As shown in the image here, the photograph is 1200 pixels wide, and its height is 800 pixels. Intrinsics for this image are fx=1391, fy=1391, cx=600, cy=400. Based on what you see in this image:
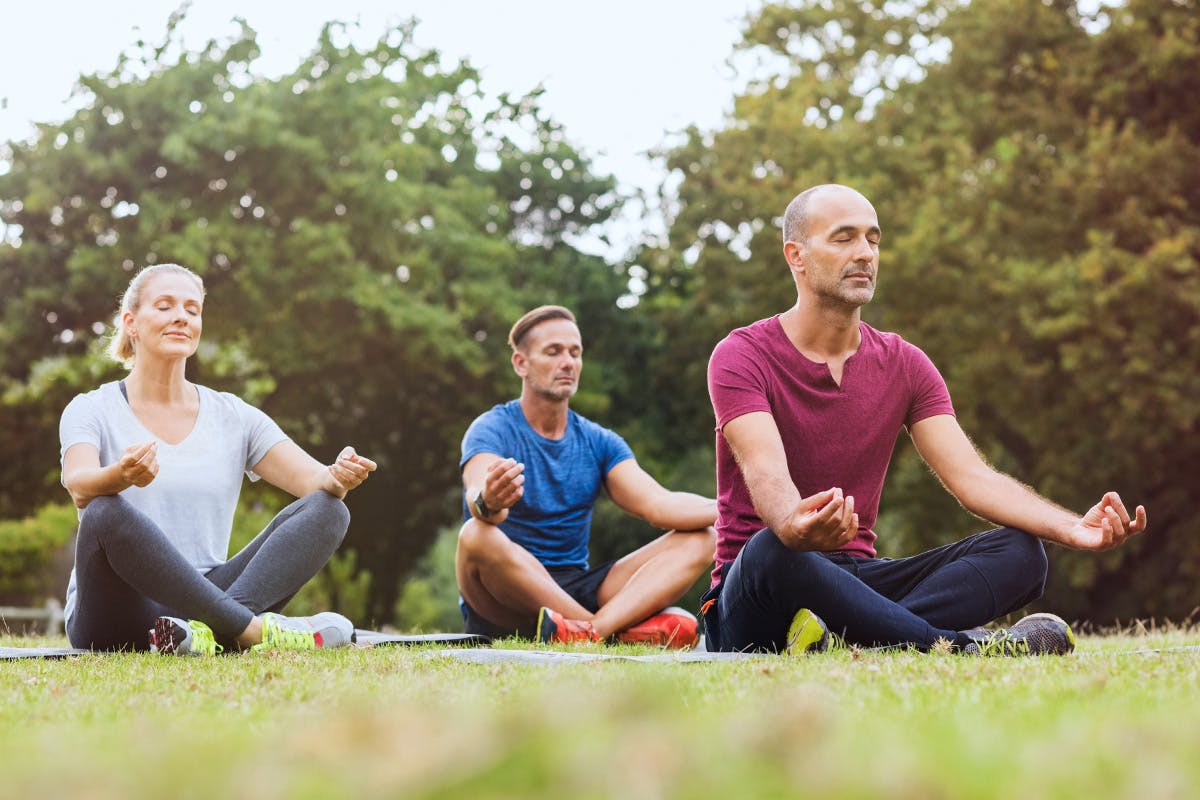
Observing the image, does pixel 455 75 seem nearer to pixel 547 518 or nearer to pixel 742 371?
pixel 547 518

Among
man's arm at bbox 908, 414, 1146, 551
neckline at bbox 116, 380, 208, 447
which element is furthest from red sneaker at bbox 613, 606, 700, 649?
neckline at bbox 116, 380, 208, 447

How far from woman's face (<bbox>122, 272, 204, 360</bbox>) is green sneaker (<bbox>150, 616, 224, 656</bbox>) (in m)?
1.37

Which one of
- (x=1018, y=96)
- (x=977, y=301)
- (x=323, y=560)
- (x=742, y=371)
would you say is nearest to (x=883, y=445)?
(x=742, y=371)

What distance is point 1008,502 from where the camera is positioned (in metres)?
5.75

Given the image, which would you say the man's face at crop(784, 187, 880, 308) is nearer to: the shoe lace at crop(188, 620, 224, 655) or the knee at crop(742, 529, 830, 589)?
the knee at crop(742, 529, 830, 589)

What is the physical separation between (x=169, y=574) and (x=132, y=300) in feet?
5.18

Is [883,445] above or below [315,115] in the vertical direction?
below

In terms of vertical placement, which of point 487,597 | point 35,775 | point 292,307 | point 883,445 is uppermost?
point 292,307

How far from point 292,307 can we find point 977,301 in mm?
10965

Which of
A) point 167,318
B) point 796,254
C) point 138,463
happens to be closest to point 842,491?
point 796,254

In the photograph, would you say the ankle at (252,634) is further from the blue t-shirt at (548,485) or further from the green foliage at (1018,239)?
the green foliage at (1018,239)

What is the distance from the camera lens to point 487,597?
7969 mm

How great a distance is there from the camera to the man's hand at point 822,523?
4867 mm

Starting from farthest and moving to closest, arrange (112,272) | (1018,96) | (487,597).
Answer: (1018,96)
(112,272)
(487,597)
